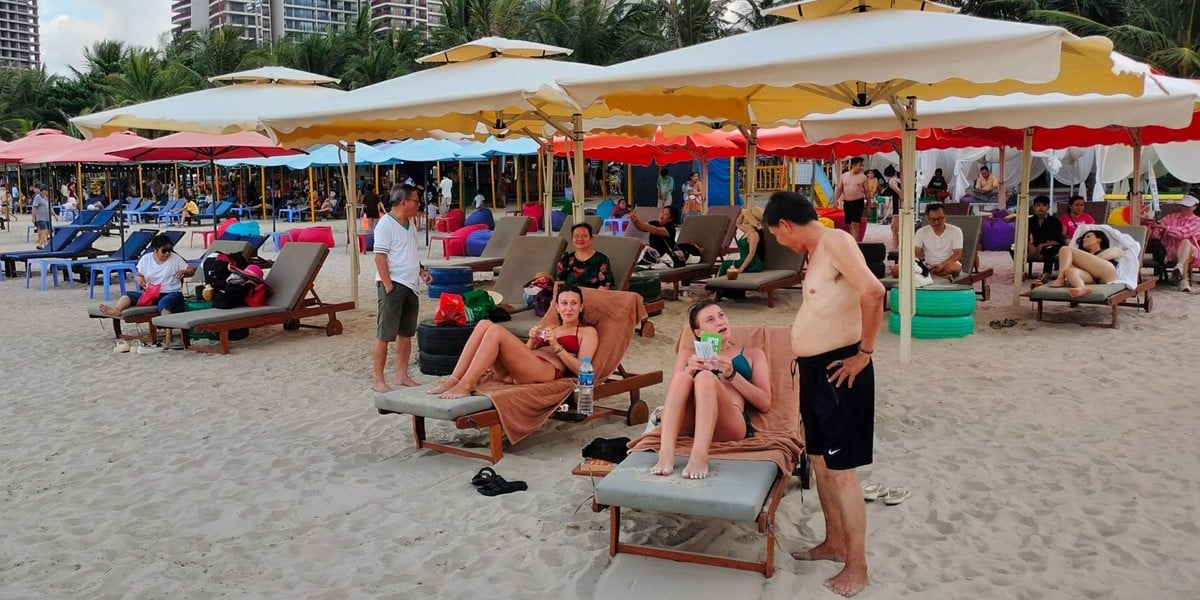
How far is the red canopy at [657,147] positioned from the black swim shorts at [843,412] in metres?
11.9

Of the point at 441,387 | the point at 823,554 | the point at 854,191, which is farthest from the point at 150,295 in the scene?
the point at 854,191

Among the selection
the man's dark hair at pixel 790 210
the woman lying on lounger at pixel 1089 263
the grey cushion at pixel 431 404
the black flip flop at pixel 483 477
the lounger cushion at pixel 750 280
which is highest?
the man's dark hair at pixel 790 210

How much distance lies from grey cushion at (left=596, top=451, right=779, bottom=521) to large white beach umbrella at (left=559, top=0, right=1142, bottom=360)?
240cm

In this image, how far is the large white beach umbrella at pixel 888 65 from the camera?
4883 mm

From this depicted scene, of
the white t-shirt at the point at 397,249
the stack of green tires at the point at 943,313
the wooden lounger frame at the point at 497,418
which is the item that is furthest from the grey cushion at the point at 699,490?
the stack of green tires at the point at 943,313

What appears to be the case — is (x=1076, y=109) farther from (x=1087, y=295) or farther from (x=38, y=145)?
(x=38, y=145)

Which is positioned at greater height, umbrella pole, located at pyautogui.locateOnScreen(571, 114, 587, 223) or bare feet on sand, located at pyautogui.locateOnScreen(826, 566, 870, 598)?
umbrella pole, located at pyautogui.locateOnScreen(571, 114, 587, 223)

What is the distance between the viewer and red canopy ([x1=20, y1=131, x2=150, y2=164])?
12156 mm

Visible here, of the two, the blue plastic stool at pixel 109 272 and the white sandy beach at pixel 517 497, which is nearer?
the white sandy beach at pixel 517 497

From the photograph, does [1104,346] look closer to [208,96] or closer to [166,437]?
[166,437]

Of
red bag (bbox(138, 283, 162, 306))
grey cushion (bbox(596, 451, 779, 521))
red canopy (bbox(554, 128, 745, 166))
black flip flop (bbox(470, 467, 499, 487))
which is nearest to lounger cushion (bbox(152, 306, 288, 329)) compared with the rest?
red bag (bbox(138, 283, 162, 306))

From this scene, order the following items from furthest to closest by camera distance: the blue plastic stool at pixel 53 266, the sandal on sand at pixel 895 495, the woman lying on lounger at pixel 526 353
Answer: the blue plastic stool at pixel 53 266 → the woman lying on lounger at pixel 526 353 → the sandal on sand at pixel 895 495

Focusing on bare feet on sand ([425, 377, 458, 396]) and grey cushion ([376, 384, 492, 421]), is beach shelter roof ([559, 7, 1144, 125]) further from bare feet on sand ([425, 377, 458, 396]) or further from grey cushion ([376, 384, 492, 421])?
grey cushion ([376, 384, 492, 421])

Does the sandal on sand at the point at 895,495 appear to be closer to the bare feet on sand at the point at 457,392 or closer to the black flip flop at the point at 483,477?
the black flip flop at the point at 483,477
